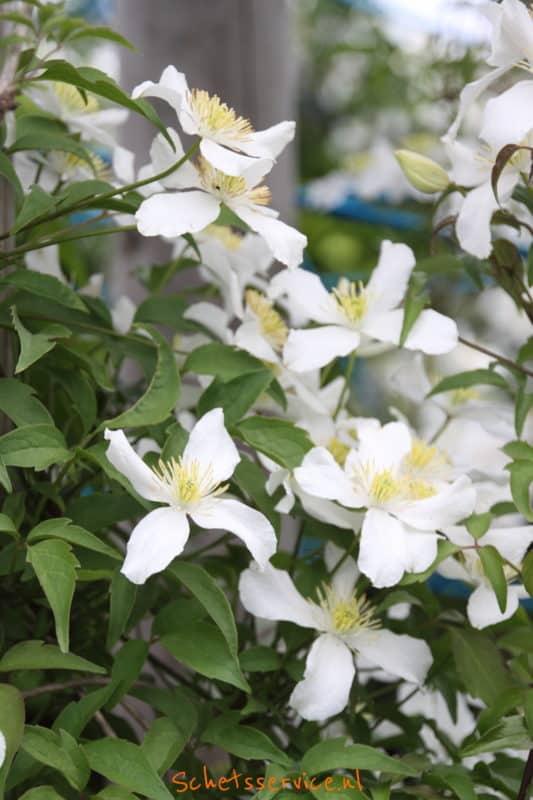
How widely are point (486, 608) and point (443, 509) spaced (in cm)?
7

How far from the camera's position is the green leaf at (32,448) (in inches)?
23.1

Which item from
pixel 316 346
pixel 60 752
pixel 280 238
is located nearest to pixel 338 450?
pixel 316 346

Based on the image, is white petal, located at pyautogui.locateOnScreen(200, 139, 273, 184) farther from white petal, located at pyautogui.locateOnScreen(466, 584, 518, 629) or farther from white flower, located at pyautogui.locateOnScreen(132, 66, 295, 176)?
white petal, located at pyautogui.locateOnScreen(466, 584, 518, 629)

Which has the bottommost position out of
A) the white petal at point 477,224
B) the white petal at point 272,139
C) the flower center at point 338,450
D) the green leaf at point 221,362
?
the flower center at point 338,450

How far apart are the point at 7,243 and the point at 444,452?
356mm

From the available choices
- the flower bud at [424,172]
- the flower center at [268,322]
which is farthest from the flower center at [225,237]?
the flower bud at [424,172]

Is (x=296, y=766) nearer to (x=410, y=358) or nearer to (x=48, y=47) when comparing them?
(x=410, y=358)

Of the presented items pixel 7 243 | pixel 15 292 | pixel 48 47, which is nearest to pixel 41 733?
pixel 15 292

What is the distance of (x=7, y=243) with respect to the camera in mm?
825

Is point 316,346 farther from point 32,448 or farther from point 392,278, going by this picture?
point 32,448

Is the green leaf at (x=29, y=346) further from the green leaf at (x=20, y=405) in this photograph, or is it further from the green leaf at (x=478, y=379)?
the green leaf at (x=478, y=379)

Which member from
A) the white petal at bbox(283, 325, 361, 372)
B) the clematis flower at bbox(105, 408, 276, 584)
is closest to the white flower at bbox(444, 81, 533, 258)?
the white petal at bbox(283, 325, 361, 372)

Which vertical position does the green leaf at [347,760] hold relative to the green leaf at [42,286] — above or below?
below

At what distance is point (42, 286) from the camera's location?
2.20 feet
